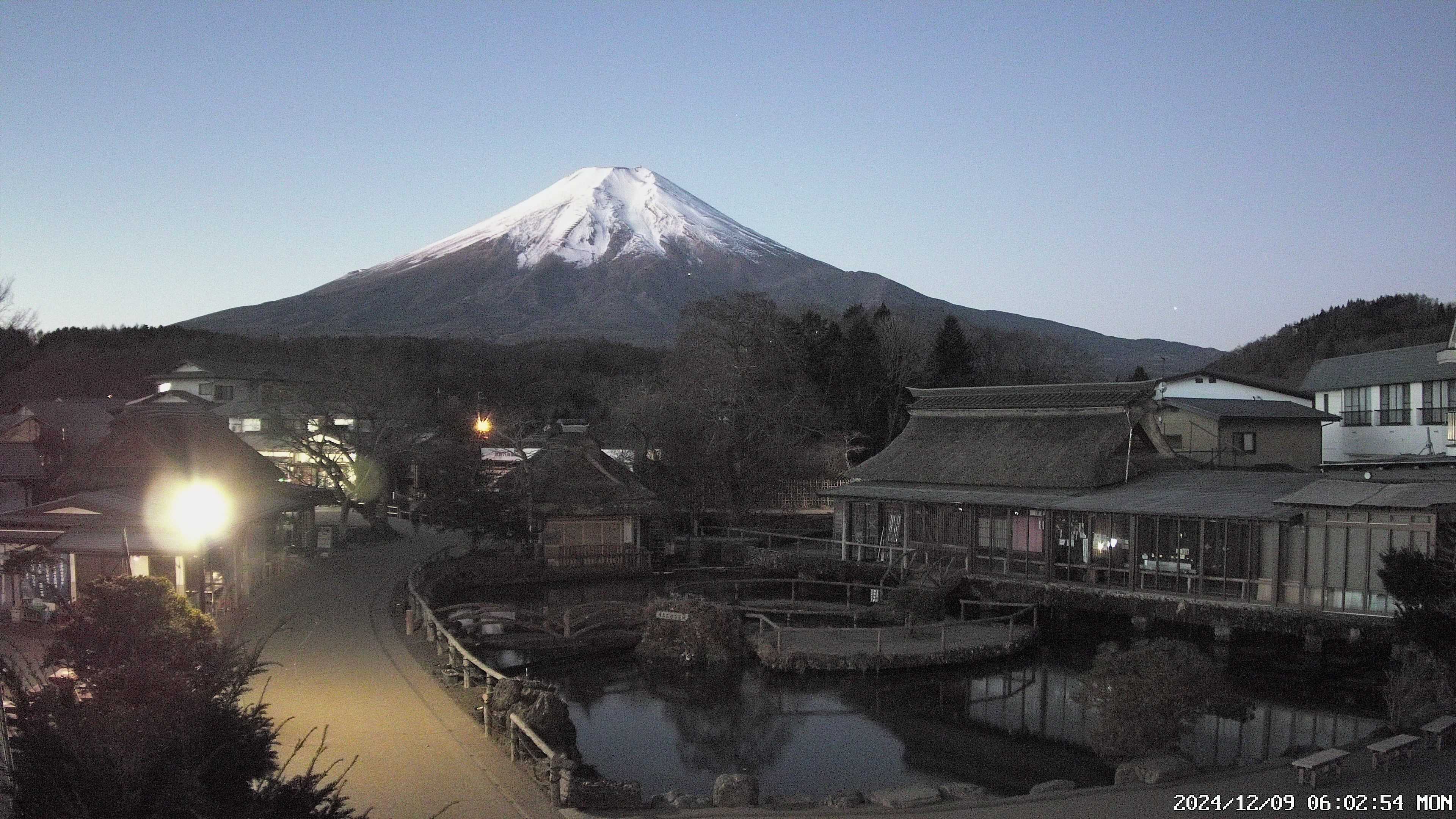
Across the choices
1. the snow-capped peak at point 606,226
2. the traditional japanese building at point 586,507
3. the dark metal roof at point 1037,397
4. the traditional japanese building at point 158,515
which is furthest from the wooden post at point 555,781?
the snow-capped peak at point 606,226

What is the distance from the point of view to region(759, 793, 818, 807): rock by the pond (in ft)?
31.0

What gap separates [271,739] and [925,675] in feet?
39.1

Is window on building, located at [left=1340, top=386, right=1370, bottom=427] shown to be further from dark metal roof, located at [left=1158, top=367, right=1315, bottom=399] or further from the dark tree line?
the dark tree line

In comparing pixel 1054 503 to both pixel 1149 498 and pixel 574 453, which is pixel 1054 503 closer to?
pixel 1149 498

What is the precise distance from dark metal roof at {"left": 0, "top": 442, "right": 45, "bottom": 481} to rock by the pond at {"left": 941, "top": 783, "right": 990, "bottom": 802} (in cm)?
2101

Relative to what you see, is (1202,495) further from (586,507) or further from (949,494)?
(586,507)

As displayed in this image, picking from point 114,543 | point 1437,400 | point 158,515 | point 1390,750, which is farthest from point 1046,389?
point 114,543

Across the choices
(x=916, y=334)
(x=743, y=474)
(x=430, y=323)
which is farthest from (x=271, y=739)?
(x=430, y=323)

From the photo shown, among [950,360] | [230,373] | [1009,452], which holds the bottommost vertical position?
[1009,452]

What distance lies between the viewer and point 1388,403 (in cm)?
3130

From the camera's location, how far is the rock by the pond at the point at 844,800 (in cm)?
948

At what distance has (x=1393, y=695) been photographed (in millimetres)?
11984

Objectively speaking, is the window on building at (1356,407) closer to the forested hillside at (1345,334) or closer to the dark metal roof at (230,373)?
the forested hillside at (1345,334)

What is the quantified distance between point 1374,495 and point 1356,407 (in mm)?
19039
